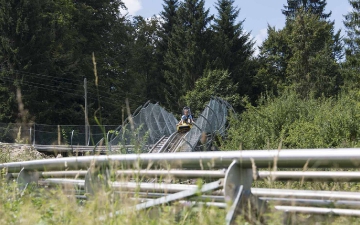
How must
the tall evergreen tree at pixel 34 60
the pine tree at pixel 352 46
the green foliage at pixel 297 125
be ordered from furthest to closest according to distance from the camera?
the pine tree at pixel 352 46 < the tall evergreen tree at pixel 34 60 < the green foliage at pixel 297 125

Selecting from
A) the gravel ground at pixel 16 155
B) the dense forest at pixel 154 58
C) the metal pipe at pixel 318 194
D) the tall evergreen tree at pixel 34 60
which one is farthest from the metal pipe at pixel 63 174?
the tall evergreen tree at pixel 34 60

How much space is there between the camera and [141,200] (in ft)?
11.2

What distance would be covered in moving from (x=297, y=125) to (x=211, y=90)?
24.3 m

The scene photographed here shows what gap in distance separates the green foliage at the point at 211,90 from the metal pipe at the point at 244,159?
39716mm

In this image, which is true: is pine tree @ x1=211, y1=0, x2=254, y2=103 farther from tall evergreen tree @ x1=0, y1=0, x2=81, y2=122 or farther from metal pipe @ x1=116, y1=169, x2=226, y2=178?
metal pipe @ x1=116, y1=169, x2=226, y2=178

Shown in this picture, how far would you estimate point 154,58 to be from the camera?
→ 55438 millimetres

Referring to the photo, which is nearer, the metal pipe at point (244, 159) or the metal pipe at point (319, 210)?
the metal pipe at point (244, 159)

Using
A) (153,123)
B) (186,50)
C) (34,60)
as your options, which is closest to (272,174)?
(153,123)

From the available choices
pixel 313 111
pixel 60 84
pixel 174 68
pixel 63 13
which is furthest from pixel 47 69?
pixel 313 111

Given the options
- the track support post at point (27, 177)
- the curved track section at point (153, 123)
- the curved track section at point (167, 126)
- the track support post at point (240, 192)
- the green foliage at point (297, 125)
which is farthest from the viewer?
the curved track section at point (153, 123)

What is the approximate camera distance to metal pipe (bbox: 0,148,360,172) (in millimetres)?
2598

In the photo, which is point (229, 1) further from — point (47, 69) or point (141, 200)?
point (141, 200)

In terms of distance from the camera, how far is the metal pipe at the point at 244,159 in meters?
2.60

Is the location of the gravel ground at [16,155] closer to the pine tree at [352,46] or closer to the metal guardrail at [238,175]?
the metal guardrail at [238,175]
